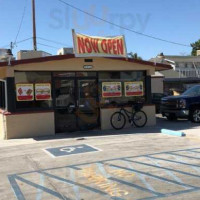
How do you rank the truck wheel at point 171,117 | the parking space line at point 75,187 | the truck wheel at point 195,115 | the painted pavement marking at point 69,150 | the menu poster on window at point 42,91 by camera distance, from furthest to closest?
the truck wheel at point 171,117 → the truck wheel at point 195,115 → the menu poster on window at point 42,91 → the painted pavement marking at point 69,150 → the parking space line at point 75,187

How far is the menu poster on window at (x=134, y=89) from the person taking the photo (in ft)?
46.9

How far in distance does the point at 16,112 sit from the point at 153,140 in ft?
16.8

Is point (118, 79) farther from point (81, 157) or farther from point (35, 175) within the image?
point (35, 175)

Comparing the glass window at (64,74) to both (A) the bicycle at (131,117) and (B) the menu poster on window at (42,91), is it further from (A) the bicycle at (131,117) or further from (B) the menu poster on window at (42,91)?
(A) the bicycle at (131,117)

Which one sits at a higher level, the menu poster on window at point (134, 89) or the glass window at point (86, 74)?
the glass window at point (86, 74)

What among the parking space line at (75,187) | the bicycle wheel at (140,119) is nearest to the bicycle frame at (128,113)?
the bicycle wheel at (140,119)

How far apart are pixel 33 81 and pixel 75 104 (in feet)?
6.22

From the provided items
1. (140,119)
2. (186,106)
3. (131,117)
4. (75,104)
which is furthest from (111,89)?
(186,106)

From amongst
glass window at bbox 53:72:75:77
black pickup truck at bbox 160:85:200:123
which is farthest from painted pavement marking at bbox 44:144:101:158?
black pickup truck at bbox 160:85:200:123

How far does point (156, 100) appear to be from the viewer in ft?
74.7

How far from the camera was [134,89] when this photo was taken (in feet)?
47.3

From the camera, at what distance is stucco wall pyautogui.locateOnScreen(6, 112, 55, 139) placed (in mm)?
12391

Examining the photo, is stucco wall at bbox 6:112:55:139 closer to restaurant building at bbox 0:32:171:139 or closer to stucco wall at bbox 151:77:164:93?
restaurant building at bbox 0:32:171:139

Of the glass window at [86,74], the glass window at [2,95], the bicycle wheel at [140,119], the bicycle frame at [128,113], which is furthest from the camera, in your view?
the bicycle wheel at [140,119]
